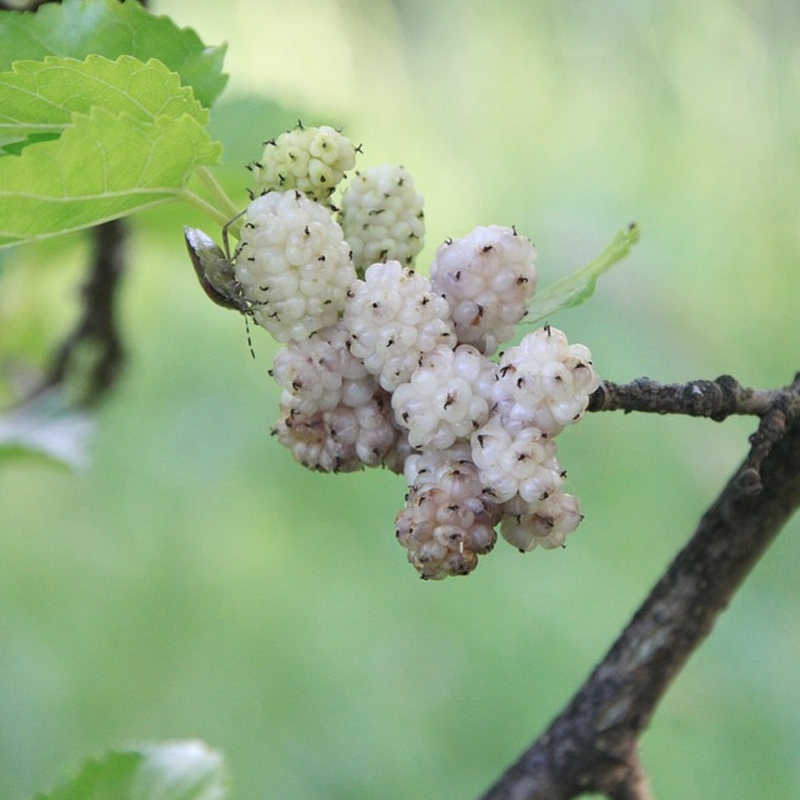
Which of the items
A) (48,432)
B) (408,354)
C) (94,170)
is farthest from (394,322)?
(48,432)

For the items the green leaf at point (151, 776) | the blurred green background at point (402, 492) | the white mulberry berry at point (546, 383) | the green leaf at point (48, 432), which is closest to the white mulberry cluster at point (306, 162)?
the white mulberry berry at point (546, 383)

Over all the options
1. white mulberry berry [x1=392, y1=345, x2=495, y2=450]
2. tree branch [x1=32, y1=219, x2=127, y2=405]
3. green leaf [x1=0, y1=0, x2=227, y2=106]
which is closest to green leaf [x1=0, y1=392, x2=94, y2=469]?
tree branch [x1=32, y1=219, x2=127, y2=405]

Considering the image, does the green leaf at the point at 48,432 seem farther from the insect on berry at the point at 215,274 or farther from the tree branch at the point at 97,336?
the insect on berry at the point at 215,274

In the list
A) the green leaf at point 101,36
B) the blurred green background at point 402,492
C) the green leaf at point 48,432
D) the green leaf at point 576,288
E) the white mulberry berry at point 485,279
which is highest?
the blurred green background at point 402,492

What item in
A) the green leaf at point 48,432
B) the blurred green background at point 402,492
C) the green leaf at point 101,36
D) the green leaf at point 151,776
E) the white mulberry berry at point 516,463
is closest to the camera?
the white mulberry berry at point 516,463

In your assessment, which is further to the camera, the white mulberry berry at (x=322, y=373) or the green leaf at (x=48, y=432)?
the green leaf at (x=48, y=432)

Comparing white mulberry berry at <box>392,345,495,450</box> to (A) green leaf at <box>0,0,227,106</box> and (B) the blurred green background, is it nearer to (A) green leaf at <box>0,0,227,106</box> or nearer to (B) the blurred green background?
(A) green leaf at <box>0,0,227,106</box>

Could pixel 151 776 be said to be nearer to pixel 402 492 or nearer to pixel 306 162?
pixel 306 162
